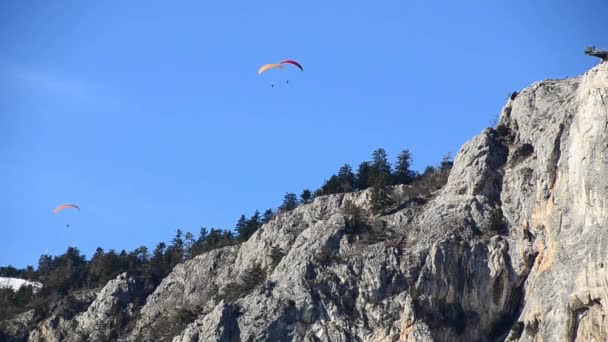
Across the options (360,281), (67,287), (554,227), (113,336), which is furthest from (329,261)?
(67,287)

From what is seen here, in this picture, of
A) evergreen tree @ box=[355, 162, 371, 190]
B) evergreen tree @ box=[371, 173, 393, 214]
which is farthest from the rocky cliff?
evergreen tree @ box=[355, 162, 371, 190]

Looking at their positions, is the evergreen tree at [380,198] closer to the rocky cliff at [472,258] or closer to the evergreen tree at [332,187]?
the rocky cliff at [472,258]

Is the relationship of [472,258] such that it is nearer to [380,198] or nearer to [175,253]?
[380,198]

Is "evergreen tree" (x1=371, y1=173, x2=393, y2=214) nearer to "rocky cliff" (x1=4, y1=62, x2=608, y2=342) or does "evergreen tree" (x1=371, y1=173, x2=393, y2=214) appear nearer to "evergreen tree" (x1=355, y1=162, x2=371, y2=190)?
"rocky cliff" (x1=4, y1=62, x2=608, y2=342)

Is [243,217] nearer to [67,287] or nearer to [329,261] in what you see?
[67,287]

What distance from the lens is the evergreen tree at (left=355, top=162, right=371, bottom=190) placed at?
13900 cm

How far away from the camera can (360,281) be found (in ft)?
351

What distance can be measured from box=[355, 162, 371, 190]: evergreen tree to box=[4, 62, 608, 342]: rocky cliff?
53.6ft

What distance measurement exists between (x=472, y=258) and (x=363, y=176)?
1457 inches

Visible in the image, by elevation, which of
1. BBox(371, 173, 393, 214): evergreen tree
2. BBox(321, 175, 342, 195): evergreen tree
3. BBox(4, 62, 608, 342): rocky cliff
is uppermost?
BBox(321, 175, 342, 195): evergreen tree

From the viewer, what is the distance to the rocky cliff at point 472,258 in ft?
316

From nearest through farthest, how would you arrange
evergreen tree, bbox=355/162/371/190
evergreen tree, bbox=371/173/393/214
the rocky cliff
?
the rocky cliff < evergreen tree, bbox=371/173/393/214 < evergreen tree, bbox=355/162/371/190

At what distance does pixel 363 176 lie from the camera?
140750mm

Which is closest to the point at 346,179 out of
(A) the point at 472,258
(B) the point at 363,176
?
(B) the point at 363,176
